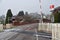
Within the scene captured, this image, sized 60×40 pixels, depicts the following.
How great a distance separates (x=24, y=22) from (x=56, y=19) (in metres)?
54.6

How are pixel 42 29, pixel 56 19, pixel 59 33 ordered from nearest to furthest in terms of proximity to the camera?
pixel 59 33, pixel 56 19, pixel 42 29

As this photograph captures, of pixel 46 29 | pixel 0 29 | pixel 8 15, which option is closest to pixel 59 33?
pixel 46 29

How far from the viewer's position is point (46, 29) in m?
32.0

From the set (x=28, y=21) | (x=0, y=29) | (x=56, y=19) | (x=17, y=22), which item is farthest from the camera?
(x=28, y=21)

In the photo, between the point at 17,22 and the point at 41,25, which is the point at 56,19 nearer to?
the point at 41,25

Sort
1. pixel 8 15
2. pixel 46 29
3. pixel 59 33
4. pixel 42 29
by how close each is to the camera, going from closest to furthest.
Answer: pixel 59 33 → pixel 46 29 → pixel 42 29 → pixel 8 15

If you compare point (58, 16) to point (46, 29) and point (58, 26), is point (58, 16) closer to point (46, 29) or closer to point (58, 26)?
point (46, 29)

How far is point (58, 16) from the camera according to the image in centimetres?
2725

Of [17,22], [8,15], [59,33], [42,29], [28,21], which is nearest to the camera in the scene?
[59,33]

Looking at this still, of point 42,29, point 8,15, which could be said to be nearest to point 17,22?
point 8,15

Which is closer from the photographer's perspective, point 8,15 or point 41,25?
point 41,25

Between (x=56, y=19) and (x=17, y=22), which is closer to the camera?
(x=56, y=19)

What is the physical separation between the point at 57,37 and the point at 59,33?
1.80ft

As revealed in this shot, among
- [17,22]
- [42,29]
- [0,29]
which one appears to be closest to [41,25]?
[42,29]
